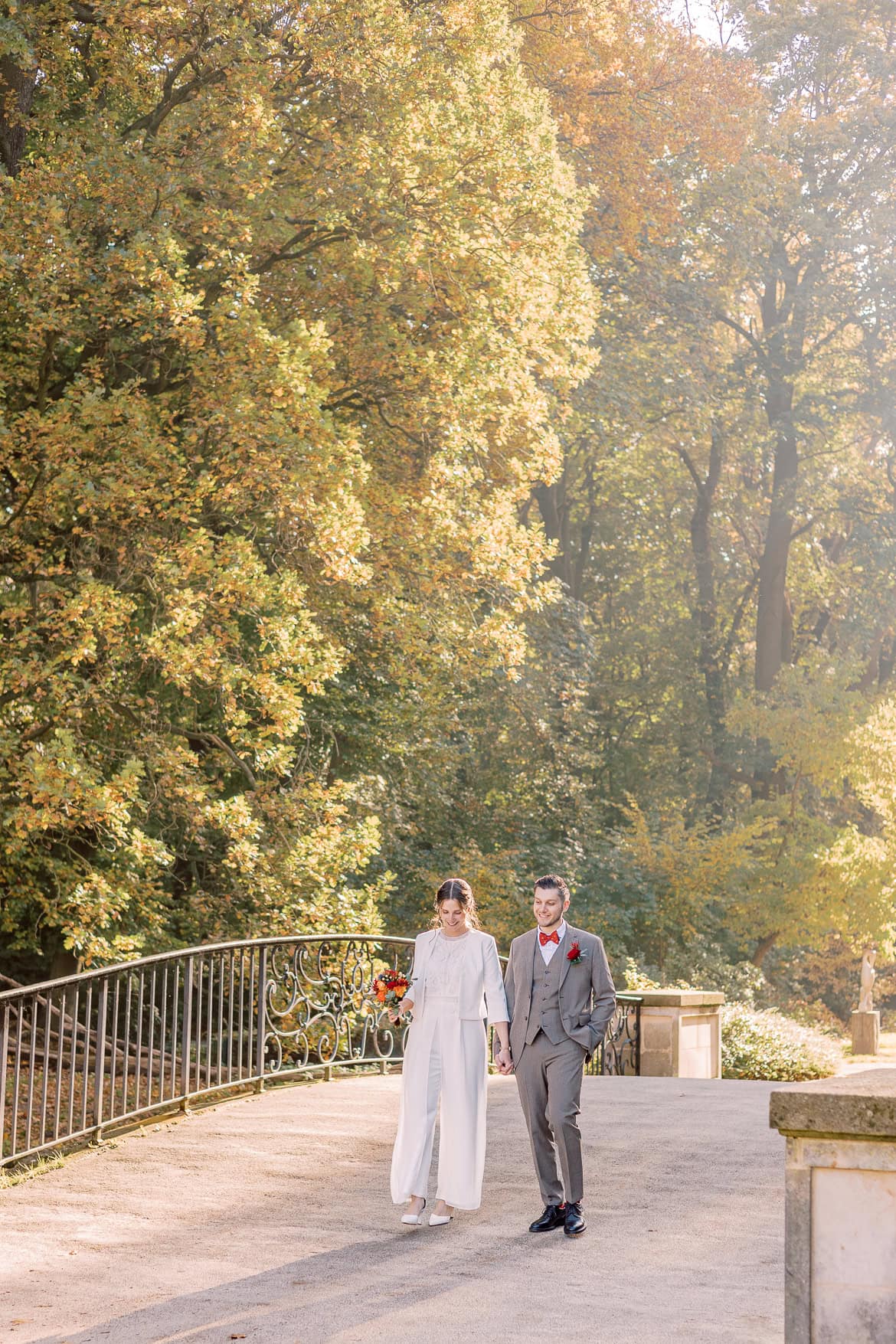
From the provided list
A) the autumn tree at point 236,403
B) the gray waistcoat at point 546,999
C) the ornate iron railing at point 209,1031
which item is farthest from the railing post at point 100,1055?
the gray waistcoat at point 546,999

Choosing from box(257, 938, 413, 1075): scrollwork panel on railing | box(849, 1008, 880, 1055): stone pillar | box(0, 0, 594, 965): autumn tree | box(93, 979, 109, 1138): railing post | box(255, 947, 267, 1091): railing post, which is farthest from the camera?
box(849, 1008, 880, 1055): stone pillar

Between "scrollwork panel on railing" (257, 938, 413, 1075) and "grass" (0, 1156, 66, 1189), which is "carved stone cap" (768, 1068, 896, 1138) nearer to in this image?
"grass" (0, 1156, 66, 1189)

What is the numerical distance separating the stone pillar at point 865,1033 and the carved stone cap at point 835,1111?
25.5m

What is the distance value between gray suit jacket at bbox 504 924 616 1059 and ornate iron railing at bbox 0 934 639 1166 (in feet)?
9.73

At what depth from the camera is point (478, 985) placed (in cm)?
777

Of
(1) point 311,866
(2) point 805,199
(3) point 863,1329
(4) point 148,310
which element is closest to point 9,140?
(4) point 148,310

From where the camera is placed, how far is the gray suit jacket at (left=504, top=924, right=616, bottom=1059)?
7395mm

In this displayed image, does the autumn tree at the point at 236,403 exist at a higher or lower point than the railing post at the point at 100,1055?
higher

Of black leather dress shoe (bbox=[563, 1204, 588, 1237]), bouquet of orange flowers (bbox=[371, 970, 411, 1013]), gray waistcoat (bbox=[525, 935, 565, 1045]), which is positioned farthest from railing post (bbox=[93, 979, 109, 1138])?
black leather dress shoe (bbox=[563, 1204, 588, 1237])

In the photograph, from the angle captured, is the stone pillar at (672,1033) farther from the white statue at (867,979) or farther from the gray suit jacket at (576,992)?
the white statue at (867,979)

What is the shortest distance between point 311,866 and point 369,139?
6550 millimetres

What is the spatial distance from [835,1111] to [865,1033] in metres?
25.7

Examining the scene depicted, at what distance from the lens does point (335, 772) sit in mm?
18984

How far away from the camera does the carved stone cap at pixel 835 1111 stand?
4.57 metres
